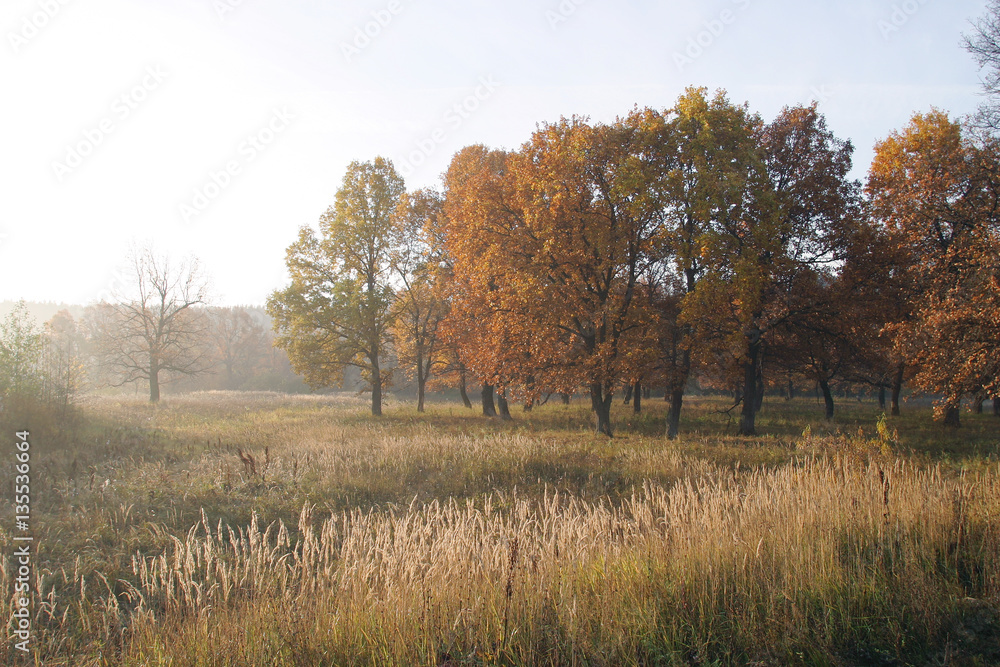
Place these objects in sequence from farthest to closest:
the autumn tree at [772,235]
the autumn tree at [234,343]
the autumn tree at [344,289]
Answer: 1. the autumn tree at [234,343]
2. the autumn tree at [344,289]
3. the autumn tree at [772,235]

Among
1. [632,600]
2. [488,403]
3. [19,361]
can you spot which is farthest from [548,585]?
[488,403]

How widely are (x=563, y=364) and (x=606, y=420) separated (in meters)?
2.69

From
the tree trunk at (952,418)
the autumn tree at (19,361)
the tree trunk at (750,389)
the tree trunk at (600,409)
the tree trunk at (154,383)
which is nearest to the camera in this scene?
the autumn tree at (19,361)

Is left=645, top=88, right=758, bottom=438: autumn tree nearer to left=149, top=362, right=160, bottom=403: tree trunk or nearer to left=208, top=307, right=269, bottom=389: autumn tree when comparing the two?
left=149, top=362, right=160, bottom=403: tree trunk

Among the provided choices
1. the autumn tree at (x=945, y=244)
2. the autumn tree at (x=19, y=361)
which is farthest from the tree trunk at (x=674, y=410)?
the autumn tree at (x=19, y=361)

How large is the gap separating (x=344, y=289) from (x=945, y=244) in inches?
1005

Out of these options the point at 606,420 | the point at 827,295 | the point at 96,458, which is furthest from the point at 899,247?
the point at 96,458

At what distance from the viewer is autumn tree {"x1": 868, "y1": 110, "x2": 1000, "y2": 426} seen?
11.6 meters

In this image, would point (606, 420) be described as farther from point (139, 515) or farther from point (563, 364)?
point (139, 515)

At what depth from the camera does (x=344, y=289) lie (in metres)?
26.5

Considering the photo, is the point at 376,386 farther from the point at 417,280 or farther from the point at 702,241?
the point at 702,241

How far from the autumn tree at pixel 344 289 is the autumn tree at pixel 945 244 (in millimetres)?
22390

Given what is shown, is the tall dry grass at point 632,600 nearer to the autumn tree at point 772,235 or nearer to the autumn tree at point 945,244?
the autumn tree at point 945,244

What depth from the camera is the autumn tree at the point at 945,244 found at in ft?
38.0
